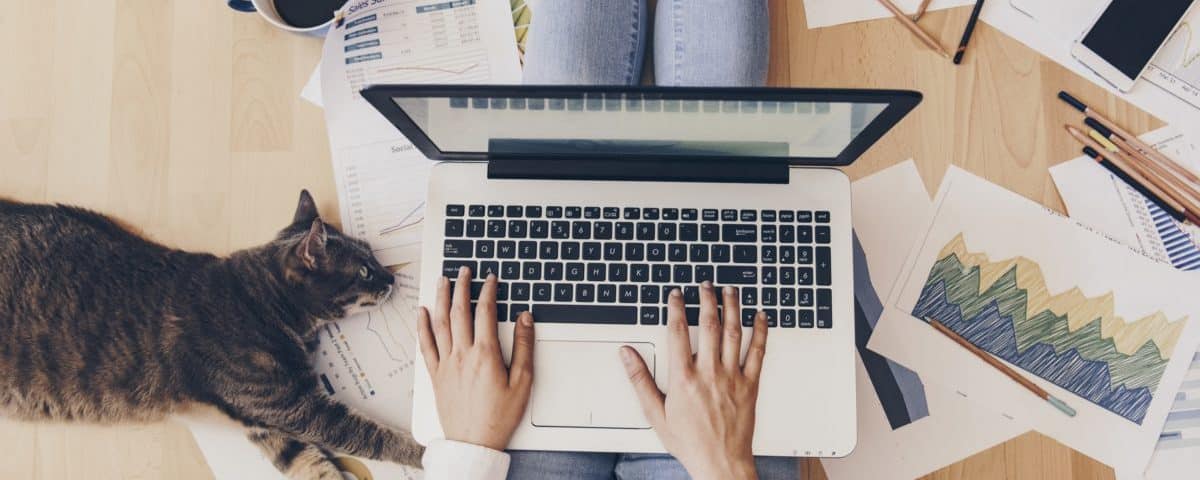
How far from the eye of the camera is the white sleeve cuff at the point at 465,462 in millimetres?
635

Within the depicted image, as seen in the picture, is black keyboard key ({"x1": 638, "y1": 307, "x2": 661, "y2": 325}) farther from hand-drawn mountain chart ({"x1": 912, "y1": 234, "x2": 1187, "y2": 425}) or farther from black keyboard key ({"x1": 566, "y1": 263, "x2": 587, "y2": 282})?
hand-drawn mountain chart ({"x1": 912, "y1": 234, "x2": 1187, "y2": 425})

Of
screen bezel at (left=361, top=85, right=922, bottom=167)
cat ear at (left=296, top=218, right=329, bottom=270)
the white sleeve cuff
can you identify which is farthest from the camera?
cat ear at (left=296, top=218, right=329, bottom=270)

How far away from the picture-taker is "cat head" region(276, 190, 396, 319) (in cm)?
77

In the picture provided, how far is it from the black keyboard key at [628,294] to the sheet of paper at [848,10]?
1.36ft

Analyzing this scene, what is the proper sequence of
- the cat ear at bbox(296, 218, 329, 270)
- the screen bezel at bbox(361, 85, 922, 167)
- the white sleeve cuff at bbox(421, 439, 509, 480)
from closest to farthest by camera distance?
1. the screen bezel at bbox(361, 85, 922, 167)
2. the white sleeve cuff at bbox(421, 439, 509, 480)
3. the cat ear at bbox(296, 218, 329, 270)

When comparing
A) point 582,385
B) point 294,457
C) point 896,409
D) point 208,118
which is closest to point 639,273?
point 582,385

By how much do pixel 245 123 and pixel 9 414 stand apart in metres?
Result: 0.42

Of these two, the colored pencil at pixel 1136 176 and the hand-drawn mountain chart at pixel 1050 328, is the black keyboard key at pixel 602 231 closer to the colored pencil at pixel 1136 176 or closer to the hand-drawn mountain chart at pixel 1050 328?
the hand-drawn mountain chart at pixel 1050 328

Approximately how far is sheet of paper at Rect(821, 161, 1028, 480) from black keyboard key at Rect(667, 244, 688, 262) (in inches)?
9.8

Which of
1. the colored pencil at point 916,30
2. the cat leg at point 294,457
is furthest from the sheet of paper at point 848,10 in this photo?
the cat leg at point 294,457

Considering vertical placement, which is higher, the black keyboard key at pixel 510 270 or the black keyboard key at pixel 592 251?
the black keyboard key at pixel 592 251

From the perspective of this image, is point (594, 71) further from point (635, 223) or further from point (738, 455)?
point (738, 455)

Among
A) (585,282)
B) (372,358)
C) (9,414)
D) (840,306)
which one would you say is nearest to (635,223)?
(585,282)

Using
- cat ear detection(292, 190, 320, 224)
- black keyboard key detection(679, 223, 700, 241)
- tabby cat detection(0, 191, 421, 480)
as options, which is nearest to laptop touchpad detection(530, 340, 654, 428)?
black keyboard key detection(679, 223, 700, 241)
